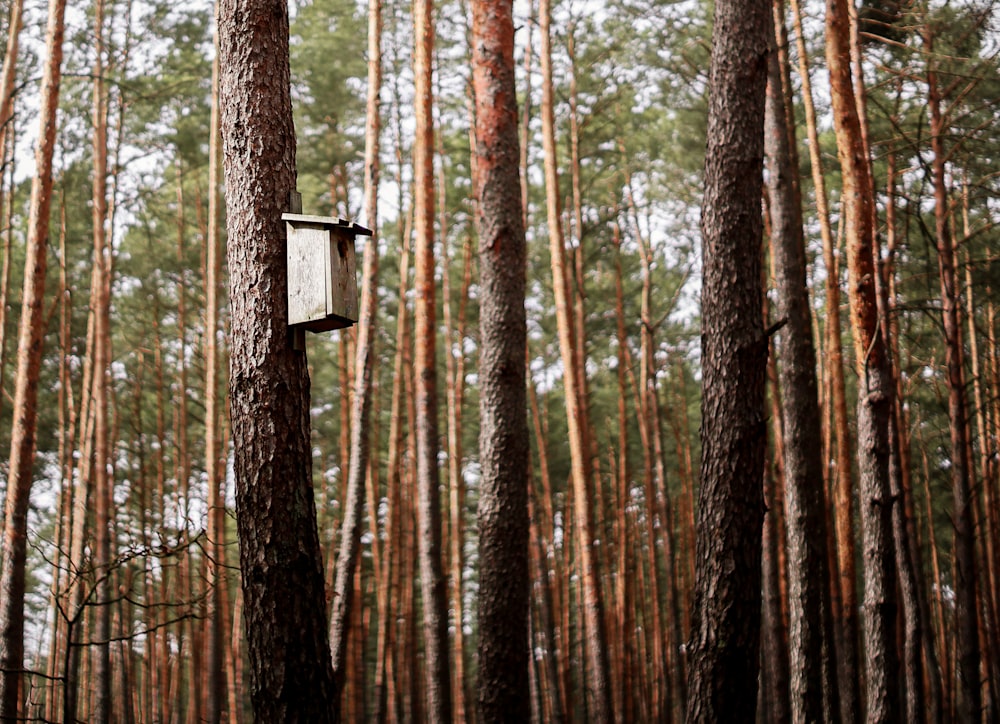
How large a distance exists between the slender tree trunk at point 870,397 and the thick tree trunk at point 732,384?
7.95 feet

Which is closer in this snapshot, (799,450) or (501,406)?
(501,406)

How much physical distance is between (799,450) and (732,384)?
3120 millimetres

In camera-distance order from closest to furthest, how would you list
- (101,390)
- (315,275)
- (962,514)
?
(315,275)
(962,514)
(101,390)

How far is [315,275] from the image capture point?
3.70m

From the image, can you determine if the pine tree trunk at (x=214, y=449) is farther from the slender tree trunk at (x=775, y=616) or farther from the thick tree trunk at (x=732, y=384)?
the thick tree trunk at (x=732, y=384)

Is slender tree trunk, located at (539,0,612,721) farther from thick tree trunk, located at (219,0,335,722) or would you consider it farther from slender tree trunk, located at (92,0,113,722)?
thick tree trunk, located at (219,0,335,722)

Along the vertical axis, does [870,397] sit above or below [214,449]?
below

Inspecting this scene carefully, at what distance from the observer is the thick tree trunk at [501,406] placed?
5.45 metres

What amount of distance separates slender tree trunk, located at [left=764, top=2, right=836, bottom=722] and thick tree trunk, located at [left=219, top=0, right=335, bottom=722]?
15.2ft

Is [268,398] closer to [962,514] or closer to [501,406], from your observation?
[501,406]

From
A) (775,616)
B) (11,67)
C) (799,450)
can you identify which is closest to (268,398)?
(799,450)

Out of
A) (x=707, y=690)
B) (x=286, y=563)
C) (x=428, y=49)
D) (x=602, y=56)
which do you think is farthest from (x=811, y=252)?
(x=286, y=563)

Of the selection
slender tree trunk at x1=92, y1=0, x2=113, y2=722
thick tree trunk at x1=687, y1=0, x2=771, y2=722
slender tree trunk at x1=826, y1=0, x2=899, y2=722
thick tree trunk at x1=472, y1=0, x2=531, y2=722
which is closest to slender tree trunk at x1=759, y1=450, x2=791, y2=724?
slender tree trunk at x1=826, y1=0, x2=899, y2=722

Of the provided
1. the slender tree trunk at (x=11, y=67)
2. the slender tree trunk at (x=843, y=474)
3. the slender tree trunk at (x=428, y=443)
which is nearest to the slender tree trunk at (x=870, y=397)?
the slender tree trunk at (x=843, y=474)
